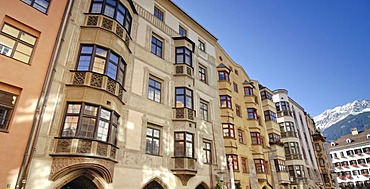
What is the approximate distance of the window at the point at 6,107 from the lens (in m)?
8.80

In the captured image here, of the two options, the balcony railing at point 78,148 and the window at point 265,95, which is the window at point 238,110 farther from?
the balcony railing at point 78,148

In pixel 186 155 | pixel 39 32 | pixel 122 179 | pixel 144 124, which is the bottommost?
pixel 122 179

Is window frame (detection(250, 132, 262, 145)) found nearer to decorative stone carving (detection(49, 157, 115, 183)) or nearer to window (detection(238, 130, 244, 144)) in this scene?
window (detection(238, 130, 244, 144))

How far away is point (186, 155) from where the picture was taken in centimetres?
1523

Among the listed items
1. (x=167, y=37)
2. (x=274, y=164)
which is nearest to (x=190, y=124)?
(x=167, y=37)

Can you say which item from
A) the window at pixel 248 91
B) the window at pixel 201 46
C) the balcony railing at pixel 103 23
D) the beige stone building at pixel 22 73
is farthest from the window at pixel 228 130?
the beige stone building at pixel 22 73

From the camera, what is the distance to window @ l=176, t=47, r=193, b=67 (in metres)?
18.5

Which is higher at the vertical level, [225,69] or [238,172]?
[225,69]

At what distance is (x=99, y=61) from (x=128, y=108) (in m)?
3.19

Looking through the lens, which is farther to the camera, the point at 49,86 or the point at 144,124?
the point at 144,124

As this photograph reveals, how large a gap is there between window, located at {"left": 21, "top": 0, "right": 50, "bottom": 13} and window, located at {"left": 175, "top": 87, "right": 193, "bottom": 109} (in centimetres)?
960

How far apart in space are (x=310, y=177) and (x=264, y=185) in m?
14.9

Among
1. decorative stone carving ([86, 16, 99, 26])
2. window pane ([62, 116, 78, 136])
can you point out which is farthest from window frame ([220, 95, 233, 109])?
window pane ([62, 116, 78, 136])

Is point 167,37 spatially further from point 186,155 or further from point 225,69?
point 186,155
